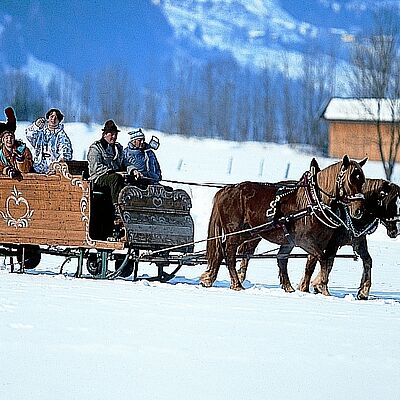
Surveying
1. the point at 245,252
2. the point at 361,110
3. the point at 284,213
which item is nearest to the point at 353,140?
the point at 361,110

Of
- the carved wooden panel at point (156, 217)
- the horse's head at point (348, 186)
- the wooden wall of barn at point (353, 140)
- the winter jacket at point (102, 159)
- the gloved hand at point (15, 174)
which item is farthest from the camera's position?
the wooden wall of barn at point (353, 140)

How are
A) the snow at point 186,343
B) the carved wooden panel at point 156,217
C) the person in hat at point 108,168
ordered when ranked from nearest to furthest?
the snow at point 186,343, the carved wooden panel at point 156,217, the person in hat at point 108,168

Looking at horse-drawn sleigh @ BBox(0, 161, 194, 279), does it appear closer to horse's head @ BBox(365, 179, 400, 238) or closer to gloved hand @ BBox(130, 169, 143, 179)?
gloved hand @ BBox(130, 169, 143, 179)

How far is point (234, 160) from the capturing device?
1505 inches

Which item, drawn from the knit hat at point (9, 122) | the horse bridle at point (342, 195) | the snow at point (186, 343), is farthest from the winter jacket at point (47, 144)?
the horse bridle at point (342, 195)

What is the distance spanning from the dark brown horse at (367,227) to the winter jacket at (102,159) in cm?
A: 254

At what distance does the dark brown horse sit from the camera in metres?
9.77

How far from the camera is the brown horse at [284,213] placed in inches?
374

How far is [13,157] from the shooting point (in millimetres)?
10992

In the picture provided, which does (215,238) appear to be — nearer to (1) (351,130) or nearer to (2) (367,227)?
(2) (367,227)

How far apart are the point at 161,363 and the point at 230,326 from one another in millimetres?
1281

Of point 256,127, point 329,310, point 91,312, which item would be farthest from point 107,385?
point 256,127

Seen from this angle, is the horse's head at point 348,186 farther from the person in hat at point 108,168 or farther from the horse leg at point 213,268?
the person in hat at point 108,168

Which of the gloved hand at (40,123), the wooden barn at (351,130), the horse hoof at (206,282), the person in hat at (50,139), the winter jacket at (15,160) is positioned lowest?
the horse hoof at (206,282)
